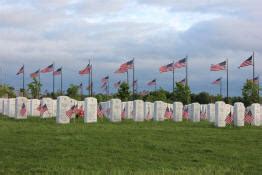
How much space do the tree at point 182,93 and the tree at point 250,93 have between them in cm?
615

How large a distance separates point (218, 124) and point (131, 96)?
4043cm

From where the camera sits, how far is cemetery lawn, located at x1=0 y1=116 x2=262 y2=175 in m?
12.4

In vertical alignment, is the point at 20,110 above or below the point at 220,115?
above

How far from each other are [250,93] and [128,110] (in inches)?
984

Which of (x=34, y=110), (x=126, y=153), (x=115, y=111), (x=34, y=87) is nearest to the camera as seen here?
(x=126, y=153)

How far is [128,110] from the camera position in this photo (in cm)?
3522

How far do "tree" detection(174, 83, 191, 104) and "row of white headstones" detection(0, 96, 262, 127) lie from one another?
18.4 meters

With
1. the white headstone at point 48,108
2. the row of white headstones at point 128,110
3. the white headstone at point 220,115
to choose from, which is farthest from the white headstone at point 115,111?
the white headstone at point 48,108

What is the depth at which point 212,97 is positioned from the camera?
256ft

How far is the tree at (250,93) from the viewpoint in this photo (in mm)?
54894

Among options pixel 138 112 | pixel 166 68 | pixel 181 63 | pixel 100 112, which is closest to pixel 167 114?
pixel 138 112

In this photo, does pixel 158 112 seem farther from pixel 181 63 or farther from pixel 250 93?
pixel 250 93

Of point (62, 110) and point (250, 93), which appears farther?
point (250, 93)

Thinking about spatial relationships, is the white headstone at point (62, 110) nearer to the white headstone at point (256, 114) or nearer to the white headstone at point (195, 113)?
the white headstone at point (195, 113)
